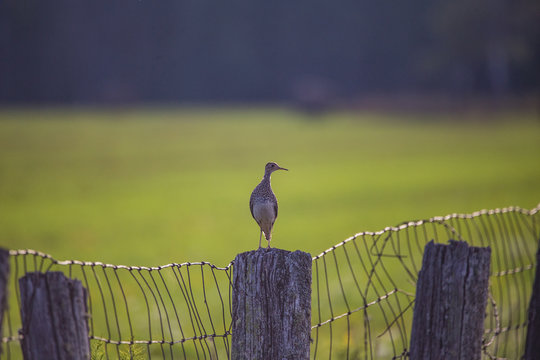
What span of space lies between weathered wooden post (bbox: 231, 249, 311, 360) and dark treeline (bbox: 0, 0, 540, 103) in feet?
227

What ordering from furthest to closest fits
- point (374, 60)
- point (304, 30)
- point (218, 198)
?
point (304, 30) < point (374, 60) < point (218, 198)

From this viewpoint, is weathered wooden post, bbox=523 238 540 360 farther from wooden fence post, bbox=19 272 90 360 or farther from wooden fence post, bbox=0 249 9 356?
wooden fence post, bbox=0 249 9 356

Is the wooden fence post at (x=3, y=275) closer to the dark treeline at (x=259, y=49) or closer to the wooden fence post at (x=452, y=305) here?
the wooden fence post at (x=452, y=305)

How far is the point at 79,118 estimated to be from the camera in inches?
2372

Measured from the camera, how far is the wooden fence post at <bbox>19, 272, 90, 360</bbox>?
310 cm

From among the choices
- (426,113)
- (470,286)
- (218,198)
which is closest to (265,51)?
(426,113)

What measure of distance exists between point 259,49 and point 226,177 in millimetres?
69168

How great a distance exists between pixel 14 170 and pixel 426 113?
43.7 meters

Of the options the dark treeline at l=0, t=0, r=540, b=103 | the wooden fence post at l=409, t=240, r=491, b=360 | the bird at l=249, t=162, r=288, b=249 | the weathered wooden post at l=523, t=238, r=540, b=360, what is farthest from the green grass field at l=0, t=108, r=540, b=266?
the dark treeline at l=0, t=0, r=540, b=103

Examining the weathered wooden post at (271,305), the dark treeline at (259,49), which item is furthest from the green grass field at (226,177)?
the dark treeline at (259,49)

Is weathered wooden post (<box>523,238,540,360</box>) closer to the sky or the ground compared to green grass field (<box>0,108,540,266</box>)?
closer to the ground

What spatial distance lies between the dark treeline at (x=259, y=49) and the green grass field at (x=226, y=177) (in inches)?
677

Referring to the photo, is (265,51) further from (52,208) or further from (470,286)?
(470,286)

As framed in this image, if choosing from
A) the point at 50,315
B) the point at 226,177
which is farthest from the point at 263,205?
the point at 226,177
